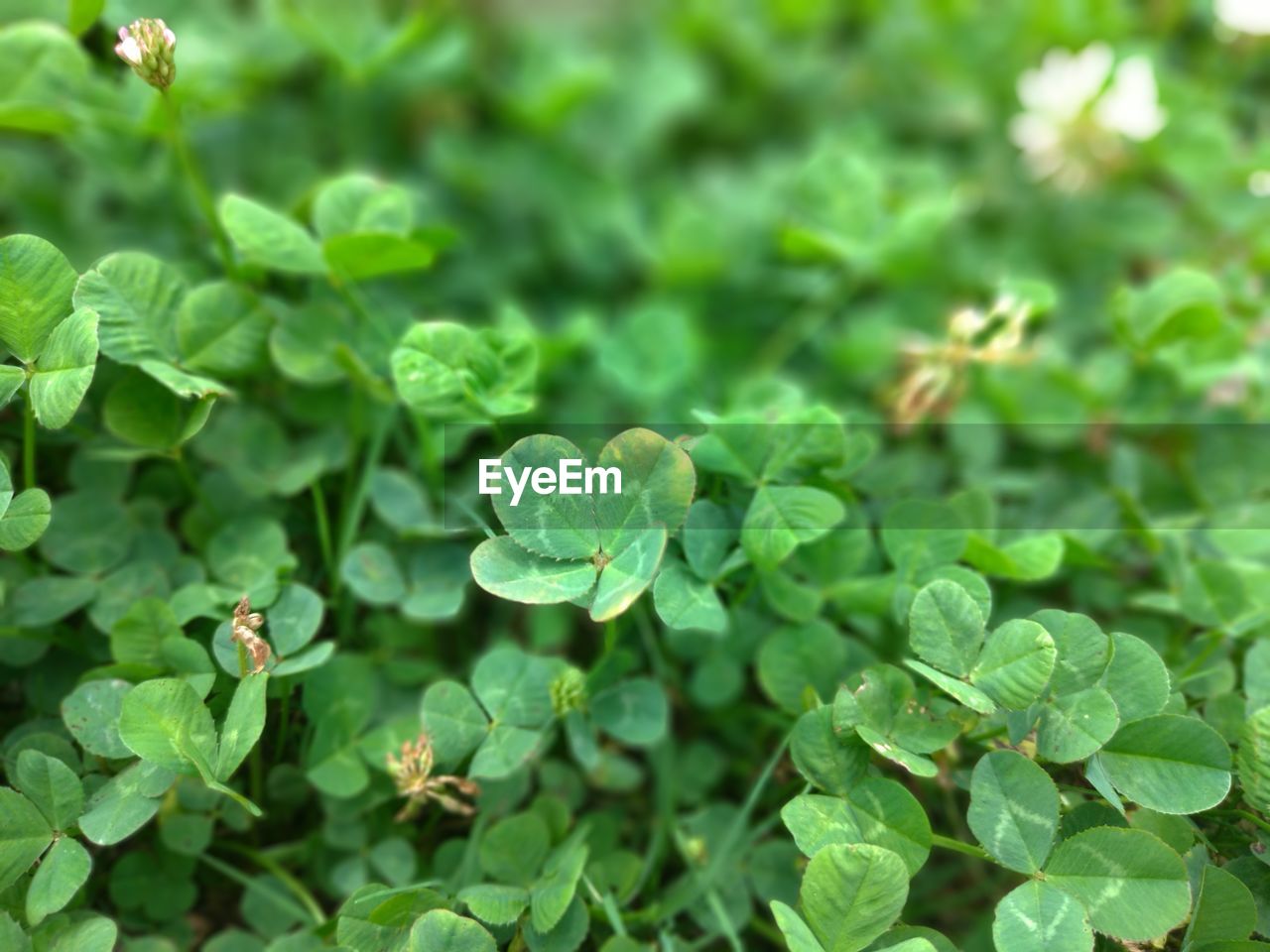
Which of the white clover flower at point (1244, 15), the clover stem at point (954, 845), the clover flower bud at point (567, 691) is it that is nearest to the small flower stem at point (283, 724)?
the clover flower bud at point (567, 691)

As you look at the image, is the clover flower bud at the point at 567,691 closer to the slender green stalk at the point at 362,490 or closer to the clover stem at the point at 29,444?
the slender green stalk at the point at 362,490

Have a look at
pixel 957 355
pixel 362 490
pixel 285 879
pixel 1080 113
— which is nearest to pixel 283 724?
pixel 285 879

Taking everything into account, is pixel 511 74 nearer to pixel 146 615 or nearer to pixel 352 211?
pixel 352 211

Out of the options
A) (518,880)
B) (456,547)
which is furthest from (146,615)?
(518,880)

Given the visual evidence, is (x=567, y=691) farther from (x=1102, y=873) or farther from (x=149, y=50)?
(x=149, y=50)

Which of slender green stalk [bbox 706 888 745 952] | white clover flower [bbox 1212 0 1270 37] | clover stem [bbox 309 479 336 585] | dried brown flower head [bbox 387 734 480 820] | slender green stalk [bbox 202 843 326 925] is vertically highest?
white clover flower [bbox 1212 0 1270 37]

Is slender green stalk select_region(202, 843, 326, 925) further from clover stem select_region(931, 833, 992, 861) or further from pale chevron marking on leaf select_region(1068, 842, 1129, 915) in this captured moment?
pale chevron marking on leaf select_region(1068, 842, 1129, 915)

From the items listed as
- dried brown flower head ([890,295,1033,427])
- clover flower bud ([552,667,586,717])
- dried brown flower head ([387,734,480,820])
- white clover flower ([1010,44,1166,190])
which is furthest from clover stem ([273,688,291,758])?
white clover flower ([1010,44,1166,190])
